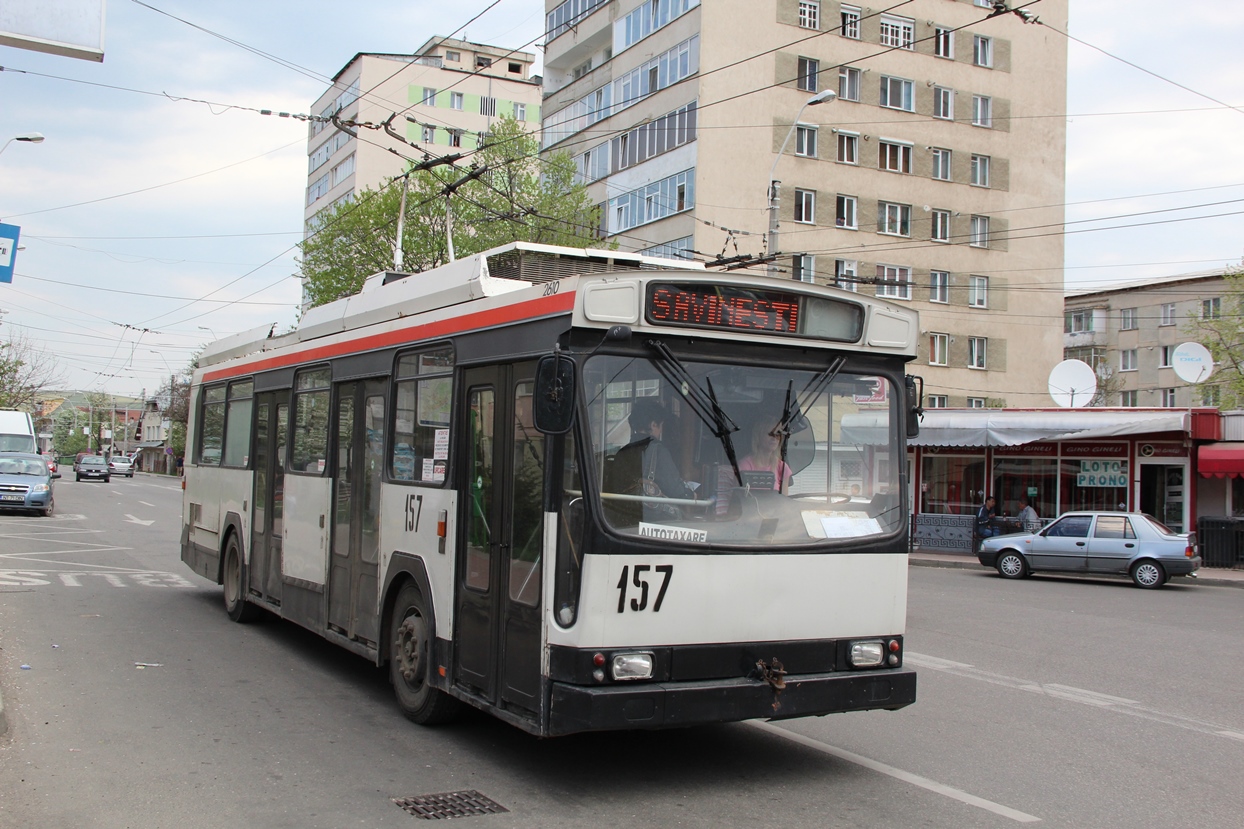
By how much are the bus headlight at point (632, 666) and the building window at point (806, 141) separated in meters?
39.1

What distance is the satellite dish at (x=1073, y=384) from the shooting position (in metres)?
30.5

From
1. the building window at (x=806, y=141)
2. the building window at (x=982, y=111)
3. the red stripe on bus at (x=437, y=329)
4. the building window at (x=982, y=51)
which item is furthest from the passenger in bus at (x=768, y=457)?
the building window at (x=982, y=51)

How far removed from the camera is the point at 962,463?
101ft

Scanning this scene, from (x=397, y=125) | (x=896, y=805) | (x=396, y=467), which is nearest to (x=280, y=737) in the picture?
(x=396, y=467)

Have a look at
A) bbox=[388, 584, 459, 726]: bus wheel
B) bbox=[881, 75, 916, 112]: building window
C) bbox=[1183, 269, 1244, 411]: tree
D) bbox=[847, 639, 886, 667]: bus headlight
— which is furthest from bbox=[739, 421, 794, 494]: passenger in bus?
bbox=[1183, 269, 1244, 411]: tree

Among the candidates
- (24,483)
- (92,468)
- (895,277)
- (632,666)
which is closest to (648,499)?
(632,666)

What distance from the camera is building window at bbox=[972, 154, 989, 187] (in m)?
47.1

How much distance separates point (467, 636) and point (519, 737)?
94 cm

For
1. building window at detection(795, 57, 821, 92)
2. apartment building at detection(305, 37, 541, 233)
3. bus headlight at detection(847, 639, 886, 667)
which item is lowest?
bus headlight at detection(847, 639, 886, 667)

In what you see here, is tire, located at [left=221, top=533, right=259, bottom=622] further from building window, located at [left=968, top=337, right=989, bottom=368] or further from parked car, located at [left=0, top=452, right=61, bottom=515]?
building window, located at [left=968, top=337, right=989, bottom=368]

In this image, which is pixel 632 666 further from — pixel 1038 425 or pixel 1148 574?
pixel 1038 425

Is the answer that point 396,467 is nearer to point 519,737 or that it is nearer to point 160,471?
point 519,737

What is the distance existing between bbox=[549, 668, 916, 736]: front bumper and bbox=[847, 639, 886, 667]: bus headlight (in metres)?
0.07

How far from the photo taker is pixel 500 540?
6582mm
